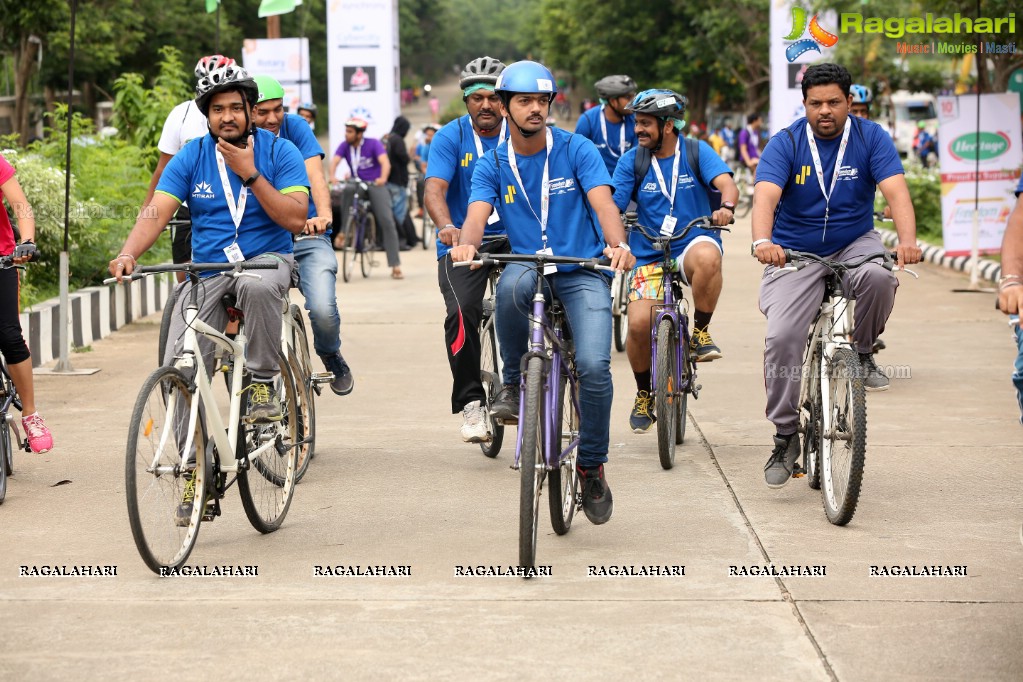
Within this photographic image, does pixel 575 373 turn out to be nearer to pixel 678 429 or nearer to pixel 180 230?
pixel 678 429

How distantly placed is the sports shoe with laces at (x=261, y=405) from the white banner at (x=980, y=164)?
11184 mm

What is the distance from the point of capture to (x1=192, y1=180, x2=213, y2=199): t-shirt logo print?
609 cm

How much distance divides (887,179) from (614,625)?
104 inches

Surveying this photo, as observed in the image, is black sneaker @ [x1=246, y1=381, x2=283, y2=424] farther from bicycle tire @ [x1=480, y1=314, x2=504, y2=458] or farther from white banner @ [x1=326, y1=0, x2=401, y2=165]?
white banner @ [x1=326, y1=0, x2=401, y2=165]

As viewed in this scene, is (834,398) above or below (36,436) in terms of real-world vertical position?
above

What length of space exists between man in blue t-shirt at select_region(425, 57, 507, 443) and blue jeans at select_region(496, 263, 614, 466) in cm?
99

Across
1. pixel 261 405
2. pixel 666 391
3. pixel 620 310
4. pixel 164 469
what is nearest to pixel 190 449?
pixel 164 469

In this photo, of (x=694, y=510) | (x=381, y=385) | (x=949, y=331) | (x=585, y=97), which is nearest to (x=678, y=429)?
(x=694, y=510)

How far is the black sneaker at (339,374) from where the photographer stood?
799 cm

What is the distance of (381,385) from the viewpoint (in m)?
9.91

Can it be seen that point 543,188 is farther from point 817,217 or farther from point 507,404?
point 817,217

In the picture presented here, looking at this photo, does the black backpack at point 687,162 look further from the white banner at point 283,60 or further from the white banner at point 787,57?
the white banner at point 283,60

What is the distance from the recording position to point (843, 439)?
6.07 meters

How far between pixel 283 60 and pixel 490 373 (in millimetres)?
20028
